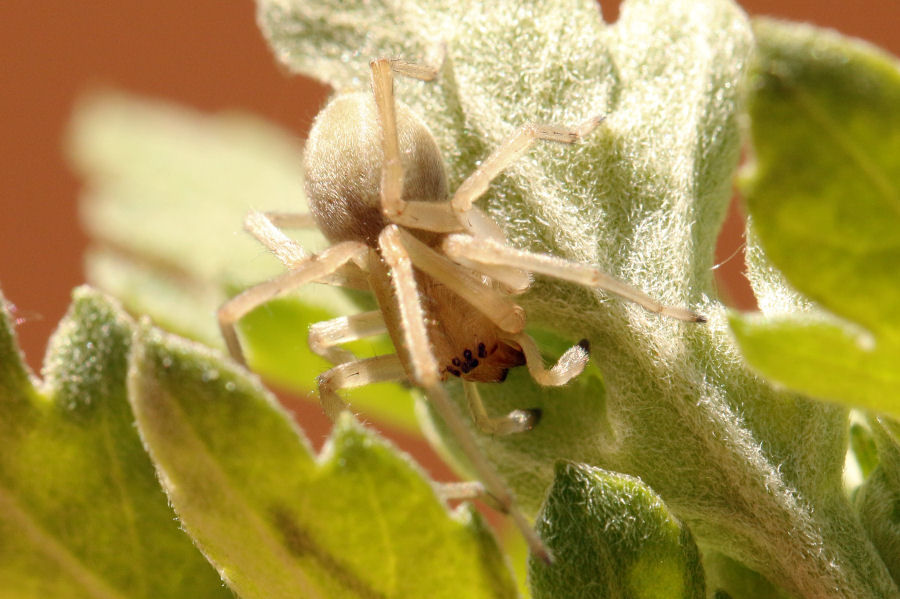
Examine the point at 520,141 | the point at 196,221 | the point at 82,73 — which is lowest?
the point at 196,221

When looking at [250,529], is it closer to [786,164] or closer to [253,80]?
[786,164]

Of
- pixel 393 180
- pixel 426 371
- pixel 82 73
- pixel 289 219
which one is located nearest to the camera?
pixel 426 371

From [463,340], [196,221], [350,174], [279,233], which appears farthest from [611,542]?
[196,221]

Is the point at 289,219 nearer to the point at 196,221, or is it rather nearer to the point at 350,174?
the point at 350,174

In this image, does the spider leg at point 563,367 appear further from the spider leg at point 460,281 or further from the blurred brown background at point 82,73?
the blurred brown background at point 82,73

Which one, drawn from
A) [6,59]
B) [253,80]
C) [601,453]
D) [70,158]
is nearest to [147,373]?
[601,453]

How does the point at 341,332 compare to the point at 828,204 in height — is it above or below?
below

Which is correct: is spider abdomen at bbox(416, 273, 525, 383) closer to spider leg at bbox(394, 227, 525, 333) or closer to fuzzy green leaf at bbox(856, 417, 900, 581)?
spider leg at bbox(394, 227, 525, 333)

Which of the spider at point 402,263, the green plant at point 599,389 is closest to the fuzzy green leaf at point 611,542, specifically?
the green plant at point 599,389
